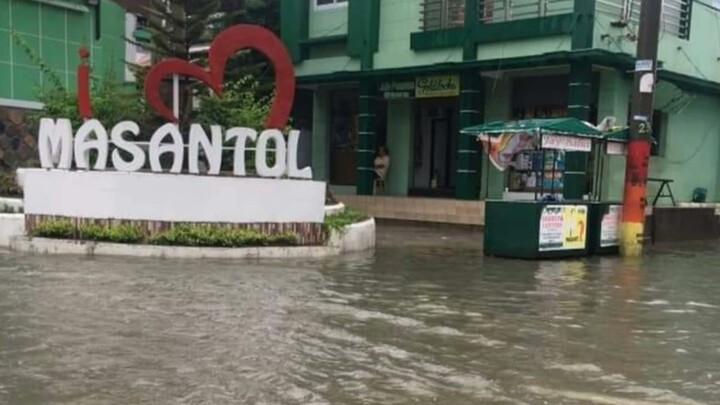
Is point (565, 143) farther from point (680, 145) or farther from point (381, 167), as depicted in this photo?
point (381, 167)

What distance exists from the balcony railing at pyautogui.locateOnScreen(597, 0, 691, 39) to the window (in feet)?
26.7

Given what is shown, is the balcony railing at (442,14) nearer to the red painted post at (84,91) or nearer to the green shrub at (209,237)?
the green shrub at (209,237)

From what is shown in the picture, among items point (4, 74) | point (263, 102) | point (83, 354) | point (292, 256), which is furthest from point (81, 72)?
point (263, 102)

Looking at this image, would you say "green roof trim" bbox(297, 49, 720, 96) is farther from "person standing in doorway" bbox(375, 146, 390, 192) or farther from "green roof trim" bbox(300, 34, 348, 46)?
"person standing in doorway" bbox(375, 146, 390, 192)

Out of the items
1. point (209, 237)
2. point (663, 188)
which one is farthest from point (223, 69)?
point (663, 188)

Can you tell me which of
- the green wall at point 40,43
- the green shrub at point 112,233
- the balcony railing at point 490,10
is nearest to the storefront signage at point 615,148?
the balcony railing at point 490,10

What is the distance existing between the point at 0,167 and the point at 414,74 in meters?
10.8

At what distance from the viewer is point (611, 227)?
49.4 feet

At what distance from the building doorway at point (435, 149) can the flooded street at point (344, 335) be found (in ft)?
40.1

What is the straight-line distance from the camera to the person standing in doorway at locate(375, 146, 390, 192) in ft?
77.6

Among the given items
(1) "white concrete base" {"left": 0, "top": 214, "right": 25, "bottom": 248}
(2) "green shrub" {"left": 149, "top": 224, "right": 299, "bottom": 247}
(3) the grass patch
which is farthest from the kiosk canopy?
(1) "white concrete base" {"left": 0, "top": 214, "right": 25, "bottom": 248}

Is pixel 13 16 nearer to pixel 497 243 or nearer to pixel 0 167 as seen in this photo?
pixel 0 167

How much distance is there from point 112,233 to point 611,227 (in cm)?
896

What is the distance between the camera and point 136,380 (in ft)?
17.8
